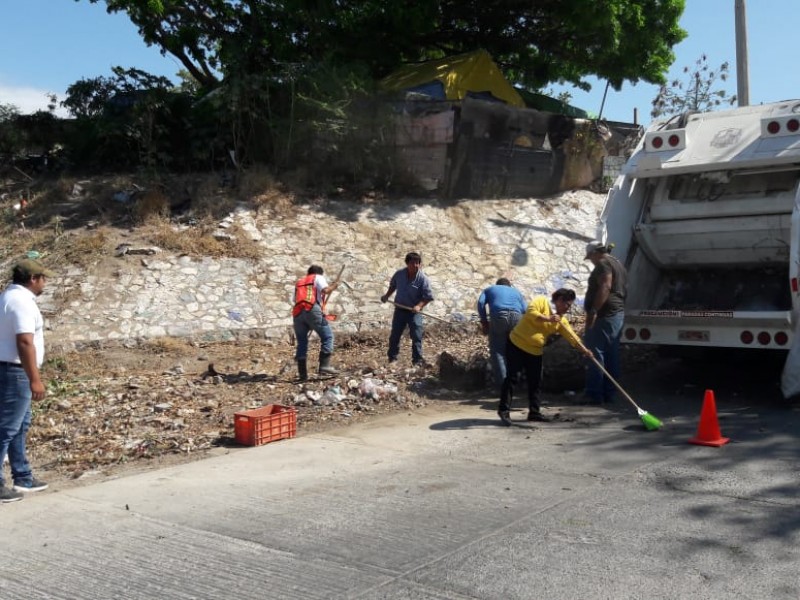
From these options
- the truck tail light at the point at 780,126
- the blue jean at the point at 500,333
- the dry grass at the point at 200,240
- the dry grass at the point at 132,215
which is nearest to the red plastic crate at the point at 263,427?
the blue jean at the point at 500,333

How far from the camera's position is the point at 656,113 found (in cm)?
1975

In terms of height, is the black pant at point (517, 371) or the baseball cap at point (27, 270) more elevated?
the baseball cap at point (27, 270)

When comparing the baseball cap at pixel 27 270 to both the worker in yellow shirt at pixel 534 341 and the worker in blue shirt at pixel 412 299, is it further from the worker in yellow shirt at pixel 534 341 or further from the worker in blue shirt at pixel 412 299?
the worker in blue shirt at pixel 412 299

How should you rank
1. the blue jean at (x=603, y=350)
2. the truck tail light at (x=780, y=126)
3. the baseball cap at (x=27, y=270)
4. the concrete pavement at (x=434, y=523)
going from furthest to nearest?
1. the blue jean at (x=603, y=350)
2. the truck tail light at (x=780, y=126)
3. the baseball cap at (x=27, y=270)
4. the concrete pavement at (x=434, y=523)

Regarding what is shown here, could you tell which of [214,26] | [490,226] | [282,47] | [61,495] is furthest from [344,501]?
[214,26]

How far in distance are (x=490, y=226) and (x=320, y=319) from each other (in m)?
6.21

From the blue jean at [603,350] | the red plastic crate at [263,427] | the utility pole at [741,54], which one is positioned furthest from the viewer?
the utility pole at [741,54]

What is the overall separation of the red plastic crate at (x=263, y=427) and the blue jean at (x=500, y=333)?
8.06 ft

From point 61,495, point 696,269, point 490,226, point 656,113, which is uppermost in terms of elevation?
point 656,113

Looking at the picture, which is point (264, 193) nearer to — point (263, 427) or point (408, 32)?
point (408, 32)

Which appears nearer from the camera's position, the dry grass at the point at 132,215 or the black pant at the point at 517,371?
the black pant at the point at 517,371

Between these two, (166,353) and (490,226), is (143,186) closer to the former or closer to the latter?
(166,353)

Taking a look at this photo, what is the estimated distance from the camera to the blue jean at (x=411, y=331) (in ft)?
33.2

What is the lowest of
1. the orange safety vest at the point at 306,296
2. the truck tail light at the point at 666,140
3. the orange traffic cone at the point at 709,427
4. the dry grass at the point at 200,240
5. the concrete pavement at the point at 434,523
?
the concrete pavement at the point at 434,523
